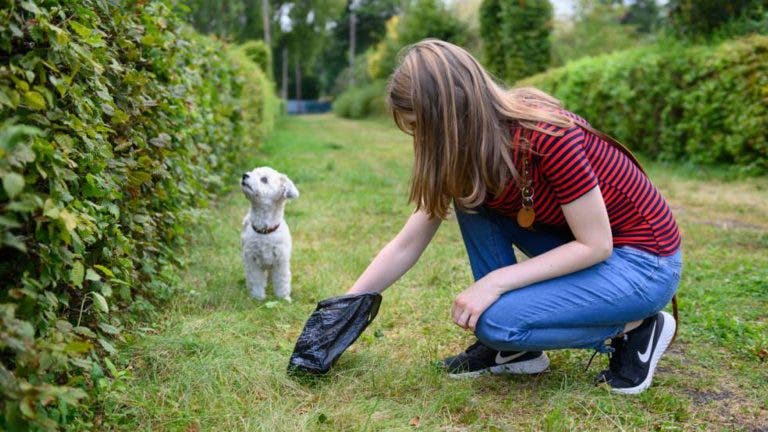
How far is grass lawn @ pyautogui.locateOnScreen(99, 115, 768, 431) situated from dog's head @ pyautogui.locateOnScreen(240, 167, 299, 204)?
0.63m

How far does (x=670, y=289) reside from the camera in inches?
113

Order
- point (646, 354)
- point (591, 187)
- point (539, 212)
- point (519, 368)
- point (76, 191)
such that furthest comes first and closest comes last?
1. point (519, 368)
2. point (646, 354)
3. point (539, 212)
4. point (591, 187)
5. point (76, 191)

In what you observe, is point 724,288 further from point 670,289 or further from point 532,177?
point 532,177

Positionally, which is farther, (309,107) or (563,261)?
(309,107)

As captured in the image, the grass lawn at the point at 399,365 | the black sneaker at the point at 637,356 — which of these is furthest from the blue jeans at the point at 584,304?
the grass lawn at the point at 399,365

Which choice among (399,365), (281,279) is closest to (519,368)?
(399,365)

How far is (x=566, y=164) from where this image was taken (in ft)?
8.33

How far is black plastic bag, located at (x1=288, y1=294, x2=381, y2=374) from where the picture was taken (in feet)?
9.64

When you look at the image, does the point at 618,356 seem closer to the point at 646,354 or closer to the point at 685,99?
the point at 646,354

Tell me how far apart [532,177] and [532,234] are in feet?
1.51

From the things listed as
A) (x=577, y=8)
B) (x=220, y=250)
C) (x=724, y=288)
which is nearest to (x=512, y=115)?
(x=724, y=288)

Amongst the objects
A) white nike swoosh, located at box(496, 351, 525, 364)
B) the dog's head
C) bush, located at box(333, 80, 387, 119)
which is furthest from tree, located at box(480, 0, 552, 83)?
white nike swoosh, located at box(496, 351, 525, 364)

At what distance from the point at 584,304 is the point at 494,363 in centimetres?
61

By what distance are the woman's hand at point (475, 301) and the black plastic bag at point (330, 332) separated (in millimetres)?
445
